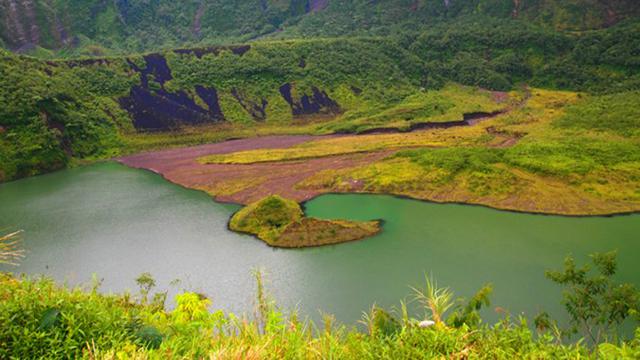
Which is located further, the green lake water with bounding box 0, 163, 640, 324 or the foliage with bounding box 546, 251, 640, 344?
the green lake water with bounding box 0, 163, 640, 324

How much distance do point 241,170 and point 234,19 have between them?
14370cm

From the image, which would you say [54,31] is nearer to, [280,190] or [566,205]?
[280,190]

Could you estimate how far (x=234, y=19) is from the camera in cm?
19412

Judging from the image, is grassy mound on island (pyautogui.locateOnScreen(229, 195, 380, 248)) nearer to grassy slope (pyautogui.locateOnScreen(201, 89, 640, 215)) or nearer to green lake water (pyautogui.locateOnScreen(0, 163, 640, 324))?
green lake water (pyautogui.locateOnScreen(0, 163, 640, 324))

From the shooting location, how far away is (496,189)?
50.2 m

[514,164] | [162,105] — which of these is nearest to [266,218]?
[514,164]

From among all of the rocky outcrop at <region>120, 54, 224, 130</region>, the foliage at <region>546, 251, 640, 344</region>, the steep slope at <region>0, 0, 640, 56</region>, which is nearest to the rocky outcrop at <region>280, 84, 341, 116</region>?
the rocky outcrop at <region>120, 54, 224, 130</region>

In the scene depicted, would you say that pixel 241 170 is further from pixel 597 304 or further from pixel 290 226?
Result: pixel 597 304

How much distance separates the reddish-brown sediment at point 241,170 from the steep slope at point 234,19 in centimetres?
9334

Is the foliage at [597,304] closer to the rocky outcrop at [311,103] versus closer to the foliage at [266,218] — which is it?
the foliage at [266,218]

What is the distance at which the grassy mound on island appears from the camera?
134ft

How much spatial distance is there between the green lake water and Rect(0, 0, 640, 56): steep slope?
119 m

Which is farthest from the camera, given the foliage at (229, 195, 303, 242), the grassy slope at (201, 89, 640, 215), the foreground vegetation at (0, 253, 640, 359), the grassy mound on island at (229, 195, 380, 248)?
the grassy slope at (201, 89, 640, 215)

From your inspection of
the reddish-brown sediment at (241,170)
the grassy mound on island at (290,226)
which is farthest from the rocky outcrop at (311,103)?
the grassy mound on island at (290,226)
